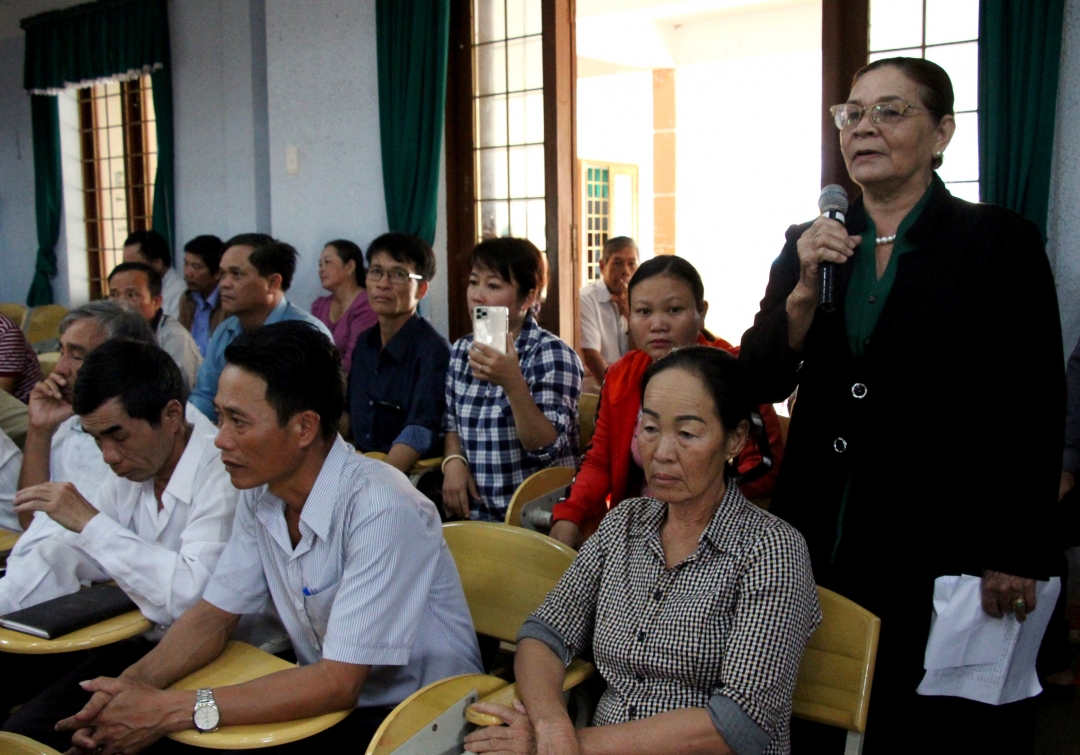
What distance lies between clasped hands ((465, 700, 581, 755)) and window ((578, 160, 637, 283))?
850 centimetres

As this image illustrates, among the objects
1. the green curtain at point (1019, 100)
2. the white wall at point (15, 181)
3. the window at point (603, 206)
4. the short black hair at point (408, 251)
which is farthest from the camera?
the window at point (603, 206)

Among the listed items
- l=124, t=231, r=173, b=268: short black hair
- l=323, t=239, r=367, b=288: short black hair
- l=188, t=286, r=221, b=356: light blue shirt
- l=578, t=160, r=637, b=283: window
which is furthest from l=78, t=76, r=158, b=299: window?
l=578, t=160, r=637, b=283: window

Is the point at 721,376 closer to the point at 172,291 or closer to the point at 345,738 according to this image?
the point at 345,738

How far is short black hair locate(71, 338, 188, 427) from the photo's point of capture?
6.64ft

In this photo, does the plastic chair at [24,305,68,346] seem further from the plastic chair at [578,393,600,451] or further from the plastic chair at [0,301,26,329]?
the plastic chair at [578,393,600,451]

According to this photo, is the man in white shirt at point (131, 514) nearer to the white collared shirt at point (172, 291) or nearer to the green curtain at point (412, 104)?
the green curtain at point (412, 104)

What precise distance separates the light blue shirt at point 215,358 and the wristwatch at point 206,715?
2.32 m

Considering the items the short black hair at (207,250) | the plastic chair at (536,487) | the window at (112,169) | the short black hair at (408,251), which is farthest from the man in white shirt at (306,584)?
the window at (112,169)

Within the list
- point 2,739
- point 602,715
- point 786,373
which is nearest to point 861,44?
point 786,373

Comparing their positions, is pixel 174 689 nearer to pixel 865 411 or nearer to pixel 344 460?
pixel 344 460

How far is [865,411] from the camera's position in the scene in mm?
1651

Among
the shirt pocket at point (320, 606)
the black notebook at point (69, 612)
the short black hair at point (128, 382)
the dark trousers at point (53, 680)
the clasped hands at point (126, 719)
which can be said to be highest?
the short black hair at point (128, 382)

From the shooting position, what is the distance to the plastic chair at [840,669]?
1544mm

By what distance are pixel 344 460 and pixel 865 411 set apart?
977 mm
